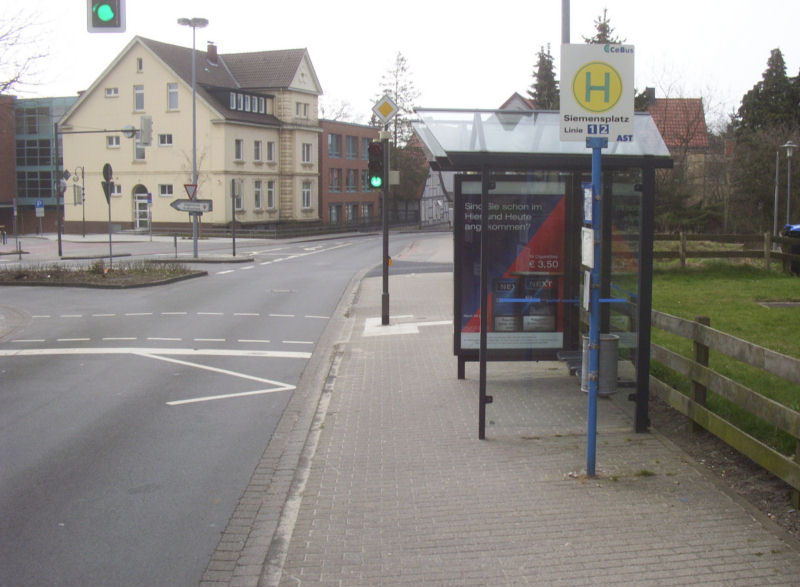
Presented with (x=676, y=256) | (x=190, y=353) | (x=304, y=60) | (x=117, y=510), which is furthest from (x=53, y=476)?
(x=304, y=60)

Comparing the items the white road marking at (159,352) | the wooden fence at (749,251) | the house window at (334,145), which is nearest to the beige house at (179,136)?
the house window at (334,145)

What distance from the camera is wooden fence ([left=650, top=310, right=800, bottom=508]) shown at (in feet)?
18.5

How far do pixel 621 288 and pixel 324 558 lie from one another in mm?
4730

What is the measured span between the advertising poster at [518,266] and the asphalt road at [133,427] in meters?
2.59


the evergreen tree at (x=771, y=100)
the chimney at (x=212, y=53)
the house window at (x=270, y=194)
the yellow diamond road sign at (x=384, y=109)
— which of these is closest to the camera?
the yellow diamond road sign at (x=384, y=109)

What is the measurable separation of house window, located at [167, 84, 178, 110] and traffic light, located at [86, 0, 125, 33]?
53375 millimetres

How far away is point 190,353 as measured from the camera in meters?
13.2

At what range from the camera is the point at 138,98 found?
205 ft

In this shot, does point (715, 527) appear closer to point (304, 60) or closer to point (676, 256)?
point (676, 256)

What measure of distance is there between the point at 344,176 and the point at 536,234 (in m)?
70.8

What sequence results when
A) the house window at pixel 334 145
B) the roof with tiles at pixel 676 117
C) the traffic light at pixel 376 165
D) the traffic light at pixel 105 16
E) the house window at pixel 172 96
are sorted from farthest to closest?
→ 1. the house window at pixel 334 145
2. the house window at pixel 172 96
3. the roof with tiles at pixel 676 117
4. the traffic light at pixel 376 165
5. the traffic light at pixel 105 16

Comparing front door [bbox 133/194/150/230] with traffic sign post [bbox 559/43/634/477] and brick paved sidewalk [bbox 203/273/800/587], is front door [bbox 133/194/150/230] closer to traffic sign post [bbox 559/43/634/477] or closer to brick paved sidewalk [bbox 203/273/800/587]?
brick paved sidewalk [bbox 203/273/800/587]

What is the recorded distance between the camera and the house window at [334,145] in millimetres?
77125

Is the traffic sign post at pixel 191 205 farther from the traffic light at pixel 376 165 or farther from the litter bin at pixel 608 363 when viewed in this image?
the litter bin at pixel 608 363
